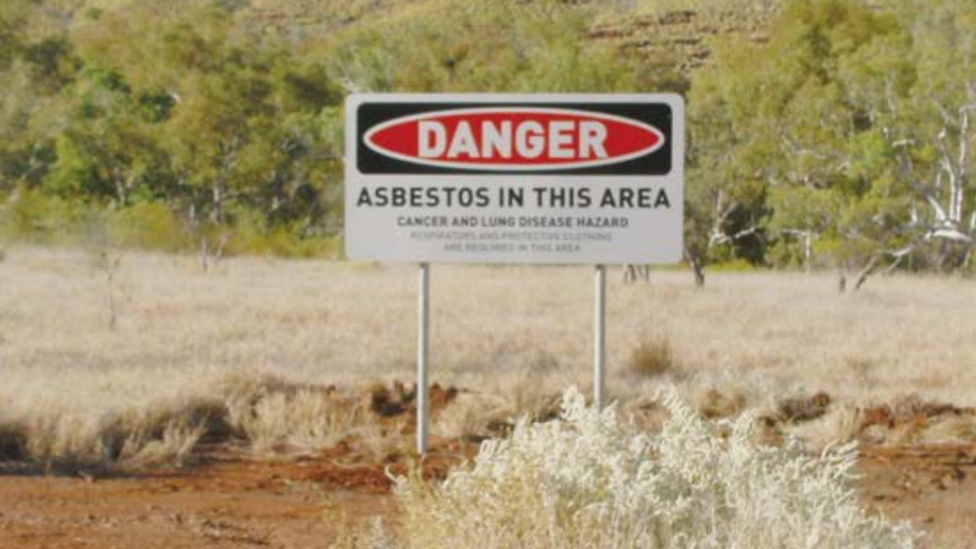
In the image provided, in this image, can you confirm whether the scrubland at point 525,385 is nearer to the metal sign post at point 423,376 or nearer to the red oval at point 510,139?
the metal sign post at point 423,376

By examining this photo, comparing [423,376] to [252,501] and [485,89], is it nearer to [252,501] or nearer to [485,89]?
[252,501]

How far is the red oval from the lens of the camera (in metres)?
9.70

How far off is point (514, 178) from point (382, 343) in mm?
8811

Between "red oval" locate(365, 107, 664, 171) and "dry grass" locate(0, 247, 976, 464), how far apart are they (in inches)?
74.2

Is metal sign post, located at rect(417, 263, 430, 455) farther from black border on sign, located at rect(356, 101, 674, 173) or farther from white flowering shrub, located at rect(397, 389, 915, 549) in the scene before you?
white flowering shrub, located at rect(397, 389, 915, 549)

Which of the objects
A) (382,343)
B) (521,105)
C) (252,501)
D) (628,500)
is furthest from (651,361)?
(628,500)

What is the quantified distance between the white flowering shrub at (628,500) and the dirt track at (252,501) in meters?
0.98

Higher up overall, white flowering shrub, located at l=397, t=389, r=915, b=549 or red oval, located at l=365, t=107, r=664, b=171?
red oval, located at l=365, t=107, r=664, b=171

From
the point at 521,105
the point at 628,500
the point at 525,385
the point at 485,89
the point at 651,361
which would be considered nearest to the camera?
the point at 628,500

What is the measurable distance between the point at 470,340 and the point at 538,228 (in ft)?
29.8

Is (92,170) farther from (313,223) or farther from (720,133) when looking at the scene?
(720,133)

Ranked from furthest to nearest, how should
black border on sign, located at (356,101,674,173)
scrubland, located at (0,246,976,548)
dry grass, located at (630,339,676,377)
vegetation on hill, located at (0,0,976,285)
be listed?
vegetation on hill, located at (0,0,976,285)
dry grass, located at (630,339,676,377)
black border on sign, located at (356,101,674,173)
scrubland, located at (0,246,976,548)

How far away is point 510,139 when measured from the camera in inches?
385

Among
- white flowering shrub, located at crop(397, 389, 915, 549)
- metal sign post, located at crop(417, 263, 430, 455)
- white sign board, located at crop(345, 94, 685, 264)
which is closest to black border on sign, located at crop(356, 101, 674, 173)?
white sign board, located at crop(345, 94, 685, 264)
